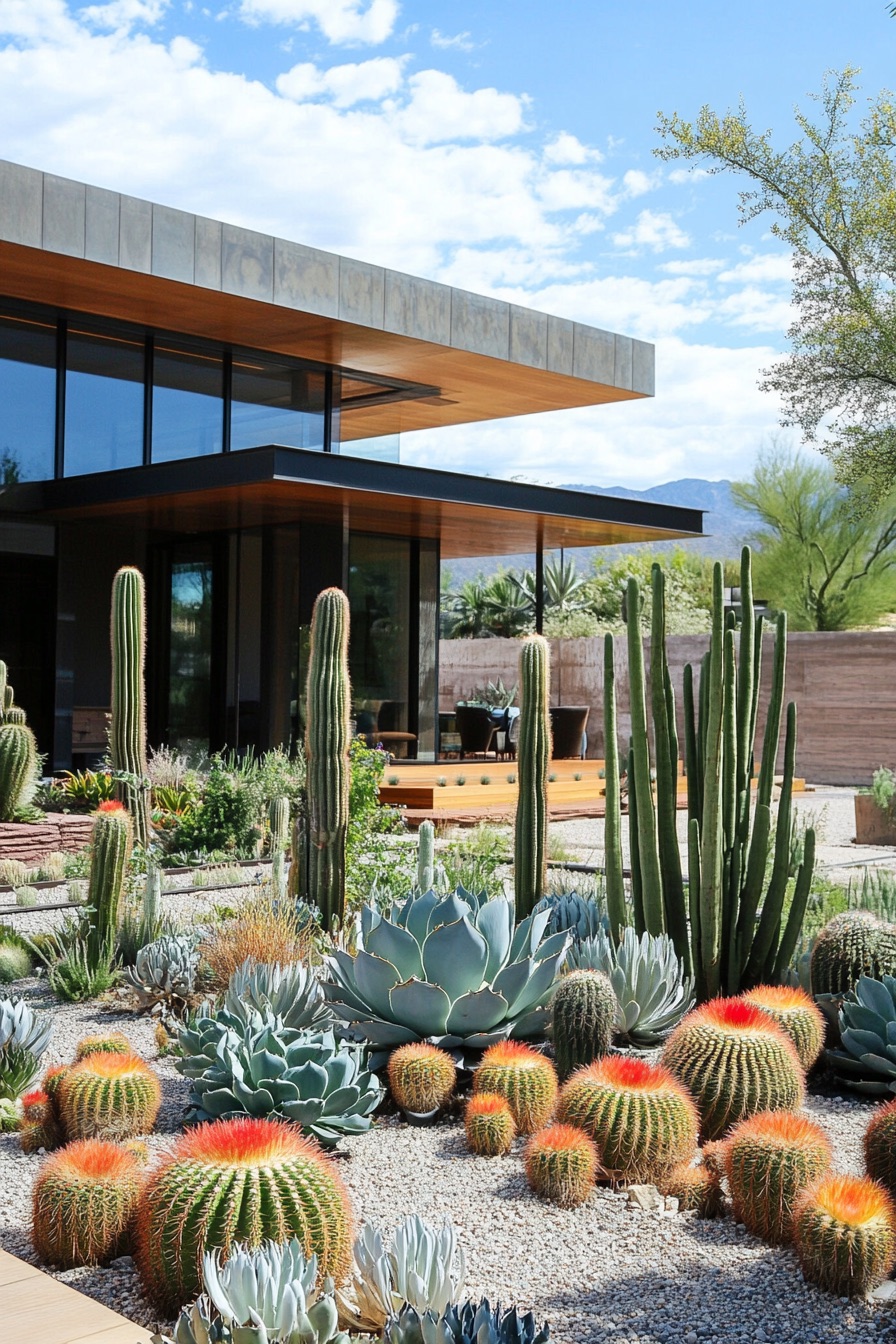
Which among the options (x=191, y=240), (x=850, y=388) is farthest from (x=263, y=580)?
(x=850, y=388)

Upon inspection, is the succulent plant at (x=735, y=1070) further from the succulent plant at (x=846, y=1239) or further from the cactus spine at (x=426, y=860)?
the cactus spine at (x=426, y=860)

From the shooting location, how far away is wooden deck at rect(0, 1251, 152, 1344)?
9.37 ft

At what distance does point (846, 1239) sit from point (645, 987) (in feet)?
6.11

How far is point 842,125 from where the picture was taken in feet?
66.2

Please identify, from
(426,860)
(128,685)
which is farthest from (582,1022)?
(128,685)

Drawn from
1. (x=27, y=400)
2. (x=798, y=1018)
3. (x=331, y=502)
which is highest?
(x=27, y=400)

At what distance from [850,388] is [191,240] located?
1144 cm

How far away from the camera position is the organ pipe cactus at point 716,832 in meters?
5.51

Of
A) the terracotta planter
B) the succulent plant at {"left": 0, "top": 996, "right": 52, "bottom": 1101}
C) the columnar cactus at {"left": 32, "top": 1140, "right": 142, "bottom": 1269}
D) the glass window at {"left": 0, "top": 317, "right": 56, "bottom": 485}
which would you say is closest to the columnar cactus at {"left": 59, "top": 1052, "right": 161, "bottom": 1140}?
the succulent plant at {"left": 0, "top": 996, "right": 52, "bottom": 1101}

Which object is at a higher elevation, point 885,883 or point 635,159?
point 635,159

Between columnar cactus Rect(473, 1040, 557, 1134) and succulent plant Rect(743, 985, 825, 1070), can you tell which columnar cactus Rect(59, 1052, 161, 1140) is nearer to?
columnar cactus Rect(473, 1040, 557, 1134)

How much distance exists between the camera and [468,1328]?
2.51 metres

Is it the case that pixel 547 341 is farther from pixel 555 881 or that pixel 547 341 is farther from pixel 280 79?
pixel 555 881

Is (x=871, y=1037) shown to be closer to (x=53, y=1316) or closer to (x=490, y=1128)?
(x=490, y=1128)
